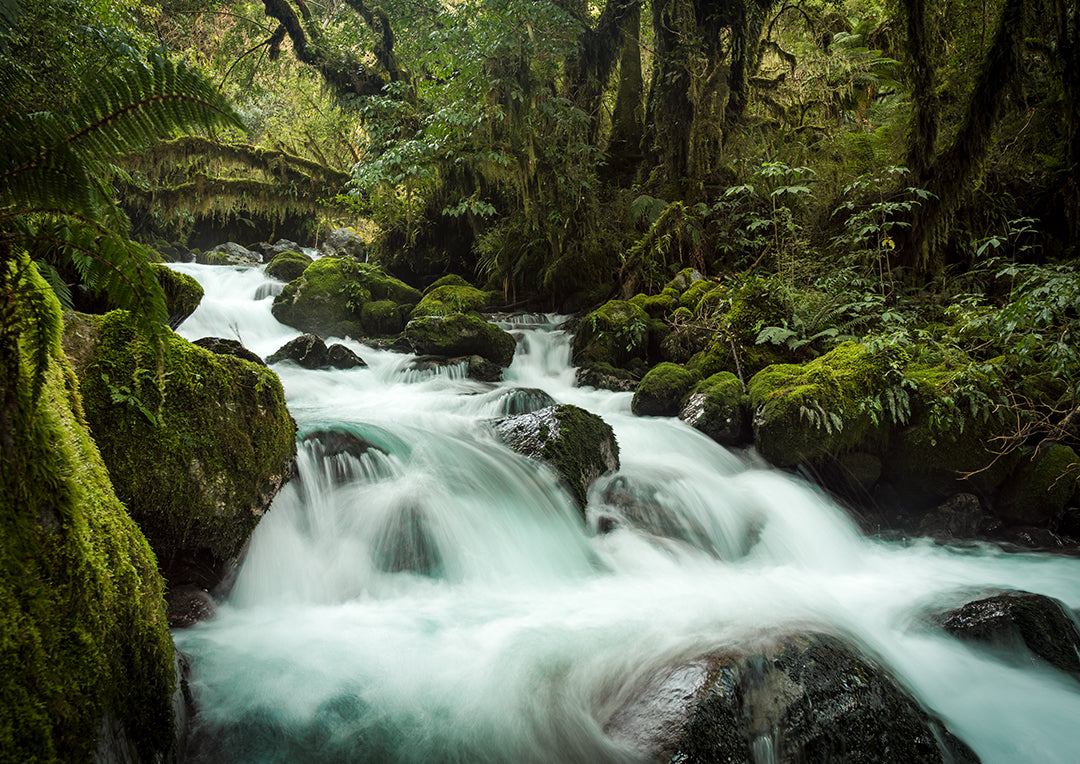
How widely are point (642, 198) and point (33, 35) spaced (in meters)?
8.73

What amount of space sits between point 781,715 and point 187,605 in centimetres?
303

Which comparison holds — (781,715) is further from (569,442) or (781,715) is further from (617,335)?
(617,335)

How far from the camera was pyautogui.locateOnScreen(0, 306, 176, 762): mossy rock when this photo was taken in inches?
48.8

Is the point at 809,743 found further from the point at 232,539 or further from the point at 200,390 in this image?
the point at 200,390

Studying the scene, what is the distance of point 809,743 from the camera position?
7.31 feet

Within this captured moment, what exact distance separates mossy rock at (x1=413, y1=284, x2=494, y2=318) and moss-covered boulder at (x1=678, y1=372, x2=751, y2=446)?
5355 millimetres

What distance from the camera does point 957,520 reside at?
502cm

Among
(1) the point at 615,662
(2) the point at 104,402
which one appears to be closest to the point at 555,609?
(1) the point at 615,662

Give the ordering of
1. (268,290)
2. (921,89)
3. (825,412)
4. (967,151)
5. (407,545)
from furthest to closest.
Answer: (268,290)
(921,89)
(967,151)
(825,412)
(407,545)

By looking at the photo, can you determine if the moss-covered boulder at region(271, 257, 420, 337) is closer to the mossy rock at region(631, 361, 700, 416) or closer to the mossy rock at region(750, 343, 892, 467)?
the mossy rock at region(631, 361, 700, 416)

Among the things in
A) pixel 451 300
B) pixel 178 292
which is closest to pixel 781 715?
pixel 178 292

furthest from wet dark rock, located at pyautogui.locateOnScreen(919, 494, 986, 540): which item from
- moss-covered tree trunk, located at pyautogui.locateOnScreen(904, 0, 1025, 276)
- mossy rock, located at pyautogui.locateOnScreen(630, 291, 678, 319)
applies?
mossy rock, located at pyautogui.locateOnScreen(630, 291, 678, 319)

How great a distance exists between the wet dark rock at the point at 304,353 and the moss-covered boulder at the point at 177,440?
5.20m

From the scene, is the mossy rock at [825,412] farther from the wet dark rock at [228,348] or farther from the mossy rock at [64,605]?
the mossy rock at [64,605]
